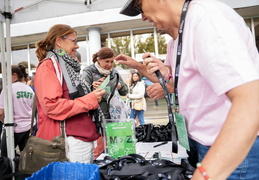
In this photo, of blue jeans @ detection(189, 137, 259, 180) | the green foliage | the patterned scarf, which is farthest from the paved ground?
blue jeans @ detection(189, 137, 259, 180)

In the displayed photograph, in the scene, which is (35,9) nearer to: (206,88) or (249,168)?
(206,88)

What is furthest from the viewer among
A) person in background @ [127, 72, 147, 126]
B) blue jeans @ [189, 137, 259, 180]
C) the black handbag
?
person in background @ [127, 72, 147, 126]

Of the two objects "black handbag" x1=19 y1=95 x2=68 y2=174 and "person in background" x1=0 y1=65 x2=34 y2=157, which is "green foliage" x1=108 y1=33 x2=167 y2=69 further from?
"black handbag" x1=19 y1=95 x2=68 y2=174

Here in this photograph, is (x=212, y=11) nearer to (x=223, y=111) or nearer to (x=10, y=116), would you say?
(x=223, y=111)

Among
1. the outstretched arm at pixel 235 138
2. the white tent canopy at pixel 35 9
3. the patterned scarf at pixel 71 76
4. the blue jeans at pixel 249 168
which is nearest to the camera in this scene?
the outstretched arm at pixel 235 138

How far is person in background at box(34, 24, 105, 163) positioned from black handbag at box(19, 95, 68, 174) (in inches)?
2.3

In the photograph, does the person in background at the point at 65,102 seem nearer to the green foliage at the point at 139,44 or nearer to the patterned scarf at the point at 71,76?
the patterned scarf at the point at 71,76

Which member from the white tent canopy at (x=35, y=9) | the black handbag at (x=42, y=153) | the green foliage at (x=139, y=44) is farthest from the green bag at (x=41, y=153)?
the green foliage at (x=139, y=44)

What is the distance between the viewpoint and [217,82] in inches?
19.7

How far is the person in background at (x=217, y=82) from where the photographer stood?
0.44 meters

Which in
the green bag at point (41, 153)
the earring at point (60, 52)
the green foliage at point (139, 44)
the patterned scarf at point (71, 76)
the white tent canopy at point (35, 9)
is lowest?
the green bag at point (41, 153)

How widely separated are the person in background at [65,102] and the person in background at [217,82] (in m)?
0.96

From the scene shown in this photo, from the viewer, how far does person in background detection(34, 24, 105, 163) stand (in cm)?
154

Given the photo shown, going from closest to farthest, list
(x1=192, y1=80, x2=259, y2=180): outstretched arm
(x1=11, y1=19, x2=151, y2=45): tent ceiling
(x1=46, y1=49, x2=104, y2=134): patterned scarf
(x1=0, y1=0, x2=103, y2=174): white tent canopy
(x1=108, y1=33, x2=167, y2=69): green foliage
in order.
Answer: (x1=192, y1=80, x2=259, y2=180): outstretched arm → (x1=46, y1=49, x2=104, y2=134): patterned scarf → (x1=0, y1=0, x2=103, y2=174): white tent canopy → (x1=11, y1=19, x2=151, y2=45): tent ceiling → (x1=108, y1=33, x2=167, y2=69): green foliage
